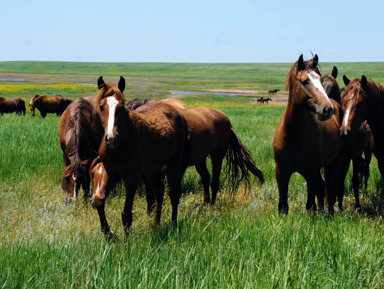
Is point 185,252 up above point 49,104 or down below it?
above

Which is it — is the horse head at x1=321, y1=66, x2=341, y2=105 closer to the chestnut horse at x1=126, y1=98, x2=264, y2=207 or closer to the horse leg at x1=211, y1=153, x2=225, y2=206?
the chestnut horse at x1=126, y1=98, x2=264, y2=207

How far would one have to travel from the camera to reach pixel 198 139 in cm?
710

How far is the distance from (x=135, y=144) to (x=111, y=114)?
0.76 meters

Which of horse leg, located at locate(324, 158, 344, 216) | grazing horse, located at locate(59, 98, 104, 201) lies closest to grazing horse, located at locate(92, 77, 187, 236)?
grazing horse, located at locate(59, 98, 104, 201)

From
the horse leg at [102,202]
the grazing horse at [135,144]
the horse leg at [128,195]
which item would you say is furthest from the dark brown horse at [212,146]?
the horse leg at [102,202]

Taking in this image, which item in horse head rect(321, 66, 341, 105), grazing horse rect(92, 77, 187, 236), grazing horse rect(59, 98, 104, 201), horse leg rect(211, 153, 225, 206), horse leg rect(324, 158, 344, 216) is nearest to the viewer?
grazing horse rect(92, 77, 187, 236)

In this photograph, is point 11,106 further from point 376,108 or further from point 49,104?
point 376,108

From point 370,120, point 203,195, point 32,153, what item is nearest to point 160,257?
point 370,120

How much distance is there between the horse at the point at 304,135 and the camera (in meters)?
5.26

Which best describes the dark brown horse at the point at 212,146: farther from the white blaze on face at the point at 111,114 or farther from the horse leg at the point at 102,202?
the white blaze on face at the point at 111,114

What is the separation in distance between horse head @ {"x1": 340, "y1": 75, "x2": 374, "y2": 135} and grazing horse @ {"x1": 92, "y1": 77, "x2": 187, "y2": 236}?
222cm

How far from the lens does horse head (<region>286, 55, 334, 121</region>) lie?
4.96 metres

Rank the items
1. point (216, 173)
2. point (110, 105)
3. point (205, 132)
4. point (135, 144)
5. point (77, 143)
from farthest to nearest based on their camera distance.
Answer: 1. point (216, 173)
2. point (205, 132)
3. point (77, 143)
4. point (135, 144)
5. point (110, 105)

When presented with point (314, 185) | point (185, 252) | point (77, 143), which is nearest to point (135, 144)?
point (185, 252)
